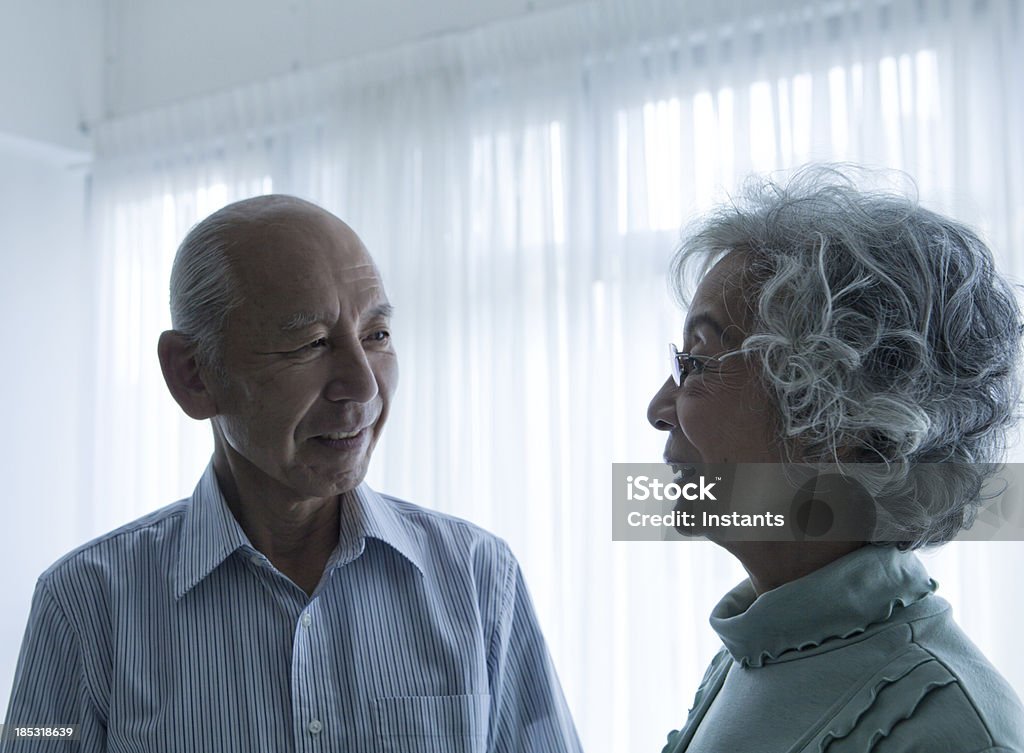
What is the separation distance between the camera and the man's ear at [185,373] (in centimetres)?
157

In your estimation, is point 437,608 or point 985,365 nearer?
point 985,365

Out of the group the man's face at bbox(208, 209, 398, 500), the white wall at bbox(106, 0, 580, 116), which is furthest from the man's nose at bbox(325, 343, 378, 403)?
the white wall at bbox(106, 0, 580, 116)

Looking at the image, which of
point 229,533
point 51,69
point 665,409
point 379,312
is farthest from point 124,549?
point 51,69

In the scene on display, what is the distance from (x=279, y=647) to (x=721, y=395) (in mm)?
747

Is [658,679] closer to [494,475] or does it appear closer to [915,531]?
[494,475]

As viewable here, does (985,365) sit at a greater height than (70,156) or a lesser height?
lesser

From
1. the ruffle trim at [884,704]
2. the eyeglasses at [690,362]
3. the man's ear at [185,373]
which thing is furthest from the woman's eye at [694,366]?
the man's ear at [185,373]

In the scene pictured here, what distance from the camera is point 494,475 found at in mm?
2836

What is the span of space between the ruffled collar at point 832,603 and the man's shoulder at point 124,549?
889 mm

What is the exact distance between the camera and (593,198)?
273 centimetres

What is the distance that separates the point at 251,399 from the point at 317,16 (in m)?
2.18

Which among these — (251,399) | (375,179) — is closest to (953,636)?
(251,399)

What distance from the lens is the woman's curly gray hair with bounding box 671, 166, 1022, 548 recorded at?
105 centimetres

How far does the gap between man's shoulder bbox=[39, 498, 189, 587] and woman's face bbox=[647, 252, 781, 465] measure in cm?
81
